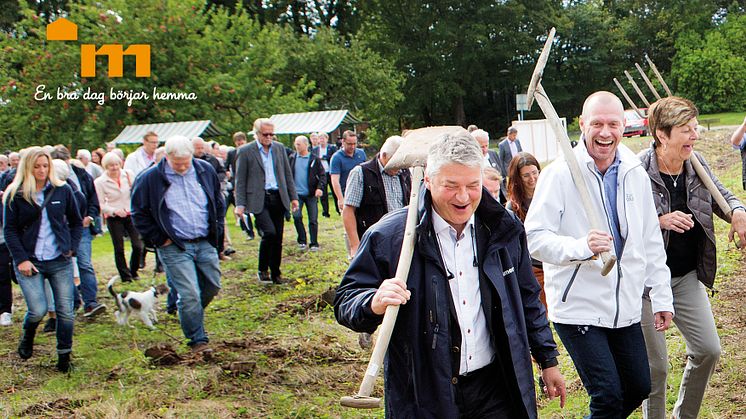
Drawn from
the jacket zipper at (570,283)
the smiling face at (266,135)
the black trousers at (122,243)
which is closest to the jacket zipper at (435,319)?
the jacket zipper at (570,283)

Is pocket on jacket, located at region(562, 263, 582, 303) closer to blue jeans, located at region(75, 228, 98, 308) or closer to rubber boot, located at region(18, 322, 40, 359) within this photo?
rubber boot, located at region(18, 322, 40, 359)

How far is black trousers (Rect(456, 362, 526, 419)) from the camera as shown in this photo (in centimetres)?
295

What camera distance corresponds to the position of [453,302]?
2881 mm

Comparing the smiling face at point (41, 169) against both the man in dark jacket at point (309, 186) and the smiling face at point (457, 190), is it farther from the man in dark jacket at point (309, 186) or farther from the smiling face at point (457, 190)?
the man in dark jacket at point (309, 186)

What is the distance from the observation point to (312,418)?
5.20 metres

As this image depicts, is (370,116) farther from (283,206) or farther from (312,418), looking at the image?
(312,418)

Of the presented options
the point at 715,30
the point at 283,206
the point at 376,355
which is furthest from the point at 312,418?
the point at 715,30

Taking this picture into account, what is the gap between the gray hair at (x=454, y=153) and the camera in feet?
9.25

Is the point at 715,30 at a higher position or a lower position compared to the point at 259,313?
higher

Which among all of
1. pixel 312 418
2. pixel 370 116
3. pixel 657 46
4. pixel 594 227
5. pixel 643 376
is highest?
pixel 657 46

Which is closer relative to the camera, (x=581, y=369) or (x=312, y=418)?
(x=581, y=369)

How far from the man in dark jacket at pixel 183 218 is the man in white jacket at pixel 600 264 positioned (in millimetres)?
3881

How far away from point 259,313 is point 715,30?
155ft

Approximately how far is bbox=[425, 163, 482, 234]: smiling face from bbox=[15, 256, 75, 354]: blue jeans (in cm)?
491
